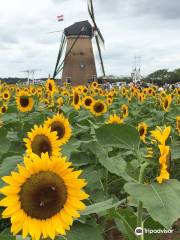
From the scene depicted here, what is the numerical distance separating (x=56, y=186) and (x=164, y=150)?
17.1 inches

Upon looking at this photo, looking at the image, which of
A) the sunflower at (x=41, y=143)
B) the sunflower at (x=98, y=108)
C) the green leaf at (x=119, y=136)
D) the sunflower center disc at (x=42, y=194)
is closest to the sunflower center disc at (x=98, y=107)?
the sunflower at (x=98, y=108)

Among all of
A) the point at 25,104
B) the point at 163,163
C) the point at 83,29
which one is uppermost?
the point at 83,29

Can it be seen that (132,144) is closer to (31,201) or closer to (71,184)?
(71,184)

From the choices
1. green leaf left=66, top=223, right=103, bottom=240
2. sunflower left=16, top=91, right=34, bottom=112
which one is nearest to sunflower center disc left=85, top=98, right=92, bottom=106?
sunflower left=16, top=91, right=34, bottom=112

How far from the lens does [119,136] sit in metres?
1.92

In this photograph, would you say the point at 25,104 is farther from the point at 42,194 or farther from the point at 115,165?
the point at 42,194

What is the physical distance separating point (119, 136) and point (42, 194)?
49 cm

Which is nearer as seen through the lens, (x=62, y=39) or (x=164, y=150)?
(x=164, y=150)

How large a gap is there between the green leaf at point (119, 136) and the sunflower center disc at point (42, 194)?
0.41m

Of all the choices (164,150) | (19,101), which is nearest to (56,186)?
(164,150)

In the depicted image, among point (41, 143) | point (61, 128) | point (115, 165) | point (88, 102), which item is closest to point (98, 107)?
point (88, 102)

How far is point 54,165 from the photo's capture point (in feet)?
5.16

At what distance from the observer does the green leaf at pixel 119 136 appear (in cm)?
189

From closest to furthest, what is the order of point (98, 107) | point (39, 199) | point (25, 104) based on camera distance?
point (39, 199)
point (98, 107)
point (25, 104)
